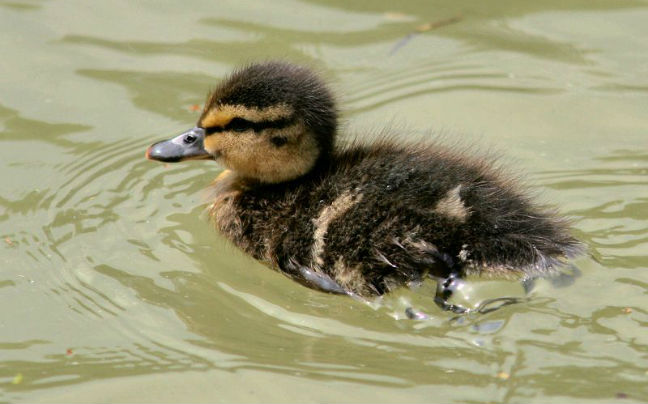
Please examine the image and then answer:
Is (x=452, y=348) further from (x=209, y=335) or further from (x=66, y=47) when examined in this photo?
(x=66, y=47)

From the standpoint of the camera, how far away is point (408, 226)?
360 cm

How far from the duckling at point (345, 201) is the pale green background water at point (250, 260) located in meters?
0.11

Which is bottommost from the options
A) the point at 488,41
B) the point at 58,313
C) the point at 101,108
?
the point at 58,313

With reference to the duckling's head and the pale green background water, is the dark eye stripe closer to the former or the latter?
the duckling's head

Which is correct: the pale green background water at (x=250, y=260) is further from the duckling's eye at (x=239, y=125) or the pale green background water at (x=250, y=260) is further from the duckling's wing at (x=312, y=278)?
the duckling's eye at (x=239, y=125)

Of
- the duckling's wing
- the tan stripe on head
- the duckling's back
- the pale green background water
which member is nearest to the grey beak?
the tan stripe on head

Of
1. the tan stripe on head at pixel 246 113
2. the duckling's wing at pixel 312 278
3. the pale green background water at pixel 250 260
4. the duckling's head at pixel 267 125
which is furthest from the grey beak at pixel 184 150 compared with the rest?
the duckling's wing at pixel 312 278

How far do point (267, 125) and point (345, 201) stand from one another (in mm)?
429

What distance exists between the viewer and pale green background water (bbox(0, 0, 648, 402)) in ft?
10.9

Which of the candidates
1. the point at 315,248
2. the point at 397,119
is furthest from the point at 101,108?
the point at 315,248

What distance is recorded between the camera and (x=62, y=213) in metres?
4.33

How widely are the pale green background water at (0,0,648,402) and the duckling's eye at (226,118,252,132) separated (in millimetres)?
395

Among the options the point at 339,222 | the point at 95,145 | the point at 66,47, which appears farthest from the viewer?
the point at 66,47

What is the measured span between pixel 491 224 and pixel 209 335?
95 cm
